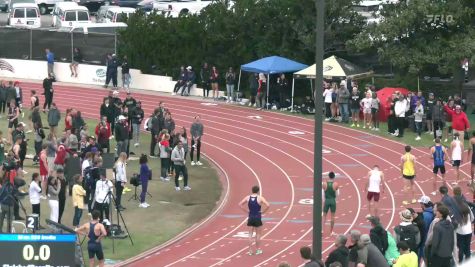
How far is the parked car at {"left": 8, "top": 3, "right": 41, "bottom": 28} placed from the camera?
Result: 61094 mm

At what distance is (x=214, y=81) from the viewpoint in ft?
158

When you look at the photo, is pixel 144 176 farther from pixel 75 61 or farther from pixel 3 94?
pixel 75 61

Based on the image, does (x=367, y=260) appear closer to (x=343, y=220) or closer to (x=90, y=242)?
(x=90, y=242)

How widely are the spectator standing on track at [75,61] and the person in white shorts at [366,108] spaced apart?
14730 mm

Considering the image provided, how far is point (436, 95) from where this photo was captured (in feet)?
156

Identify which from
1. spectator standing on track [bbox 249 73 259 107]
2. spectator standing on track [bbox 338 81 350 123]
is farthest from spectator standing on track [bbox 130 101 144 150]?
spectator standing on track [bbox 249 73 259 107]

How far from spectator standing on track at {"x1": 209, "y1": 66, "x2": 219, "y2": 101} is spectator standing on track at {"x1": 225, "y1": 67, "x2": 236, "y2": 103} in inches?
17.5

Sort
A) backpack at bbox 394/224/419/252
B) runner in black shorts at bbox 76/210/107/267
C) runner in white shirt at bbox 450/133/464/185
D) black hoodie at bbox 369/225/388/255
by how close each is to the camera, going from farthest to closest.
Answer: runner in white shirt at bbox 450/133/464/185
runner in black shorts at bbox 76/210/107/267
backpack at bbox 394/224/419/252
black hoodie at bbox 369/225/388/255

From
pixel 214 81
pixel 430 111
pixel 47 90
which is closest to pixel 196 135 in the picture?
pixel 430 111

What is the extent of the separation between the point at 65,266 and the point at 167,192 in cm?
1269

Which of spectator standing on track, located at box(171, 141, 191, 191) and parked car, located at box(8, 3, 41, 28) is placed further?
parked car, located at box(8, 3, 41, 28)

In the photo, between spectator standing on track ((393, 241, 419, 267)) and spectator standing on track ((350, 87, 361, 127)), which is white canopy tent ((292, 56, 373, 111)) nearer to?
spectator standing on track ((350, 87, 361, 127))

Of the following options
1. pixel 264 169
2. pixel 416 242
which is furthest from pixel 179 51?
pixel 416 242

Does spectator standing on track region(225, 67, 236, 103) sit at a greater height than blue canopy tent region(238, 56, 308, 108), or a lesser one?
lesser
